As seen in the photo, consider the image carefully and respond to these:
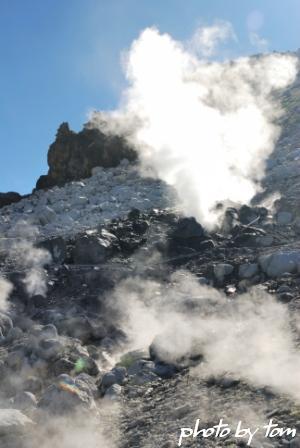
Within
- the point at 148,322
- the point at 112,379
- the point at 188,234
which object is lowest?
the point at 112,379

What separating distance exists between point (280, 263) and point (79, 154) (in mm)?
16785

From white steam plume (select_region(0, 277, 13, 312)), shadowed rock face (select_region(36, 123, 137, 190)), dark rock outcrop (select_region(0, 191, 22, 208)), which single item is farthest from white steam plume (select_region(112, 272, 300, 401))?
dark rock outcrop (select_region(0, 191, 22, 208))

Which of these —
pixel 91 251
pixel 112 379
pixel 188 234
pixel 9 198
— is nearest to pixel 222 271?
pixel 188 234

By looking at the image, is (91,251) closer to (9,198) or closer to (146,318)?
(146,318)

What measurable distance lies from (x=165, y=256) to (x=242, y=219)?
2497mm

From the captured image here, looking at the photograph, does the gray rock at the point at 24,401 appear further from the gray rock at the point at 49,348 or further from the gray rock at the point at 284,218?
the gray rock at the point at 284,218

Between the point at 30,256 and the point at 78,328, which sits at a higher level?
the point at 30,256

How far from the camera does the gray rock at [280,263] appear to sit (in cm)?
1115

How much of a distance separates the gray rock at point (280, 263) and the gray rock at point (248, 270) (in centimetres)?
19

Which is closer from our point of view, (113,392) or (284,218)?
(113,392)

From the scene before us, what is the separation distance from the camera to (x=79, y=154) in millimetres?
26531

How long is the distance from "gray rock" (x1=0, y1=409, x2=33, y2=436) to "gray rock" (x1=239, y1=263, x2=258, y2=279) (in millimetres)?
6503

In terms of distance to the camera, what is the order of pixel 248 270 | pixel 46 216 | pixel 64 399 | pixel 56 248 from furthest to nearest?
pixel 46 216
pixel 56 248
pixel 248 270
pixel 64 399

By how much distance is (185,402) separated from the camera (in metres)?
6.81
